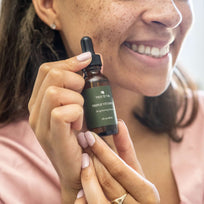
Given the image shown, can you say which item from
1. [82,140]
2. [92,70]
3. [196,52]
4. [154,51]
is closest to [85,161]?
[82,140]

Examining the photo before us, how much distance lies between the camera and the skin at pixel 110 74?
2.10 ft

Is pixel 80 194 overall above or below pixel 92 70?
below

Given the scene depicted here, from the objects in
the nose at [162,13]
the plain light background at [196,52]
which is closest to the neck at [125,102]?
the nose at [162,13]

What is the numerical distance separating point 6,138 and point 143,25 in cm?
55

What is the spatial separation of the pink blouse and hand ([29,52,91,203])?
0.70ft

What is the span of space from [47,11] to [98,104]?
1.45 ft

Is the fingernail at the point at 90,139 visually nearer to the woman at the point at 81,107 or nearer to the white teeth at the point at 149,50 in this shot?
the woman at the point at 81,107

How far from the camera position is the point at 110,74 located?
A: 2.98 ft

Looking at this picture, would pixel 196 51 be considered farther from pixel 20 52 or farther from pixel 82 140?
pixel 82 140

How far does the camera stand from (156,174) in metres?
1.01

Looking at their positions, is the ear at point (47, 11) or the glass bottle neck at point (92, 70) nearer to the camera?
the glass bottle neck at point (92, 70)

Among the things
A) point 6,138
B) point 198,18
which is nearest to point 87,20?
point 6,138

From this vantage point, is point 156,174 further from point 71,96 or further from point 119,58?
point 71,96

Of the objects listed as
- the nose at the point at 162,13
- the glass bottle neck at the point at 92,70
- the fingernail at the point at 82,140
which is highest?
the nose at the point at 162,13
